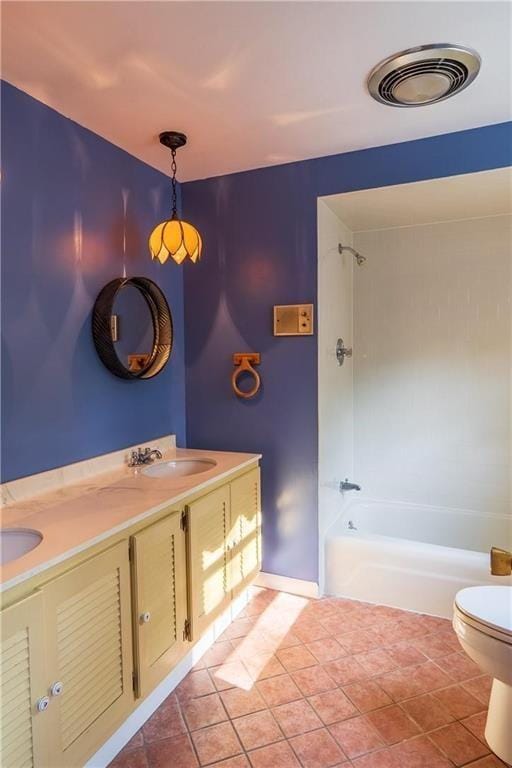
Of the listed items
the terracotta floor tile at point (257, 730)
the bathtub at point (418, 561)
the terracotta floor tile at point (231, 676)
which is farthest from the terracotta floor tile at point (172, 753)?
the bathtub at point (418, 561)

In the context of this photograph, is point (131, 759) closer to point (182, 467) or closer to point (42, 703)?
point (42, 703)

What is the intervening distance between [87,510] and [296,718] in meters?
1.10

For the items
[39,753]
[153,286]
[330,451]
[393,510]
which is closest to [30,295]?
[153,286]

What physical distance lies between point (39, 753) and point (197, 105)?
2.24m

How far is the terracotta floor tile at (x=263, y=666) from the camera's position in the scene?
1957 millimetres

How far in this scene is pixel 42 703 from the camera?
3.90ft

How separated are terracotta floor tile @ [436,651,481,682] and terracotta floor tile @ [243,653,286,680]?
700 mm

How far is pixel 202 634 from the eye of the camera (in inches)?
77.9

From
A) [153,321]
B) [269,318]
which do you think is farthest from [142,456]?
[269,318]

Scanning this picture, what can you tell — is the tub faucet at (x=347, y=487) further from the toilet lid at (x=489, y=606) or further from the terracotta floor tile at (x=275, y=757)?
the terracotta floor tile at (x=275, y=757)

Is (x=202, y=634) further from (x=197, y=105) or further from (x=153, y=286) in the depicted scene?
(x=197, y=105)

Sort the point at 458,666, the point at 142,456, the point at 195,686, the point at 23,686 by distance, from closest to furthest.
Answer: the point at 23,686
the point at 195,686
the point at 458,666
the point at 142,456

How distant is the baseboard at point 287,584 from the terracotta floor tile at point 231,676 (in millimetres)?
631

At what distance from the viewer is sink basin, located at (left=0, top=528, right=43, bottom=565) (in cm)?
145
